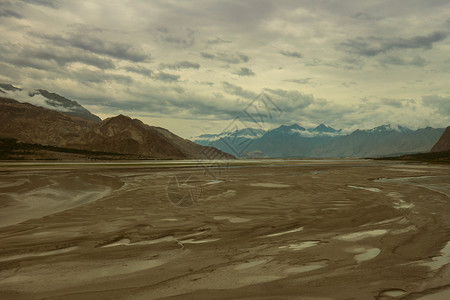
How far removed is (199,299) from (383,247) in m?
5.93

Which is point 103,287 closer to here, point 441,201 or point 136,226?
point 136,226

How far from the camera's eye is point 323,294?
591 cm

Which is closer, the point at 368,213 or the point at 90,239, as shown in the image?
the point at 90,239

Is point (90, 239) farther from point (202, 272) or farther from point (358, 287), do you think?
point (358, 287)

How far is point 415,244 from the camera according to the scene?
9.34 m

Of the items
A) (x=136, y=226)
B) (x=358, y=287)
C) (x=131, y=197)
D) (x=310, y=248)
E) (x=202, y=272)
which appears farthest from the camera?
(x=131, y=197)

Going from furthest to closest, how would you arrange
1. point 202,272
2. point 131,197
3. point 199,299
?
1. point 131,197
2. point 202,272
3. point 199,299

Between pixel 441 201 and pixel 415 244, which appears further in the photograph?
pixel 441 201

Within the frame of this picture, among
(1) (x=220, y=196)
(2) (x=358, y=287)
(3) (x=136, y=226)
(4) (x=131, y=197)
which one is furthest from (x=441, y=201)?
(4) (x=131, y=197)

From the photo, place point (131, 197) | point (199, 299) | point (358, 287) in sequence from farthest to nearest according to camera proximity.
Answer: point (131, 197)
point (358, 287)
point (199, 299)

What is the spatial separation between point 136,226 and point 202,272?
5799 mm

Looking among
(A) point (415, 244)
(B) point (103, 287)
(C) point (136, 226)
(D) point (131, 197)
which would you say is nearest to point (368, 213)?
(A) point (415, 244)

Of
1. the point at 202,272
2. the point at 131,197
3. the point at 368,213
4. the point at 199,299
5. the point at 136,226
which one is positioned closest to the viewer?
the point at 199,299

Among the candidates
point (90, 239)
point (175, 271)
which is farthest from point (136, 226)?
point (175, 271)
